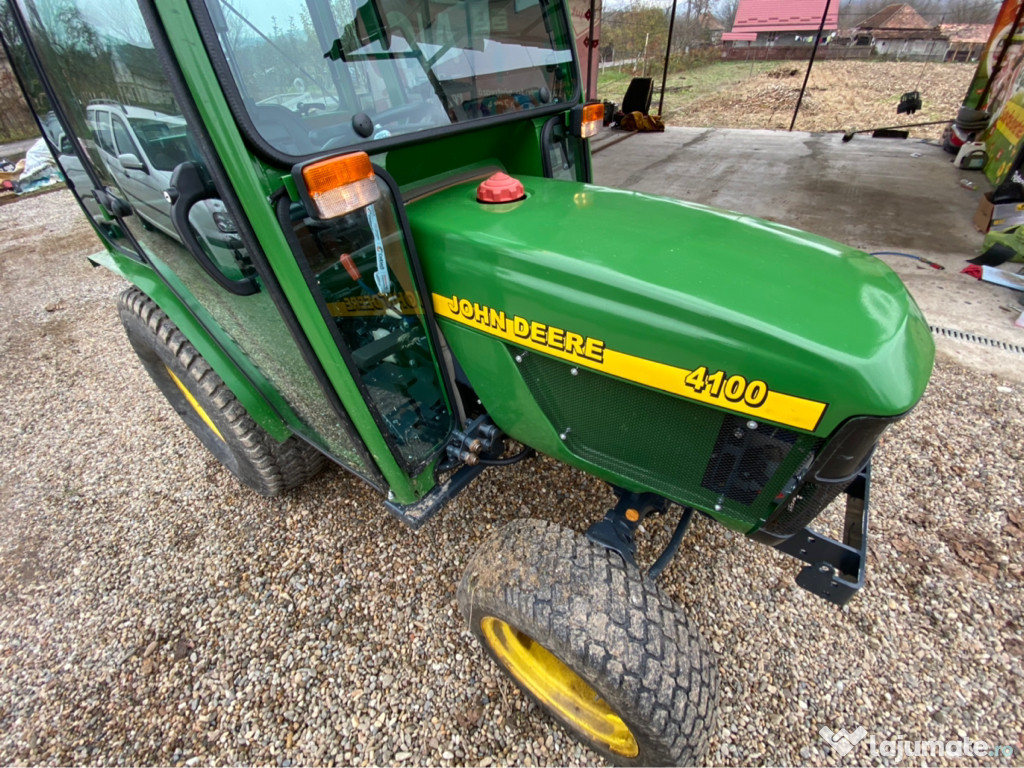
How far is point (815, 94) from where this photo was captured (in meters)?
14.5

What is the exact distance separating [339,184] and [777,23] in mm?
27592

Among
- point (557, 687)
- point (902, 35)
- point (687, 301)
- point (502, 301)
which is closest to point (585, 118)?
point (502, 301)

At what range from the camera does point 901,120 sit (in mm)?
10555

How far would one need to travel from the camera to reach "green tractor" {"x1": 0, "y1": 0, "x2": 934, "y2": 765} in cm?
104

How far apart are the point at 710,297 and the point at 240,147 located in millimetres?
1022

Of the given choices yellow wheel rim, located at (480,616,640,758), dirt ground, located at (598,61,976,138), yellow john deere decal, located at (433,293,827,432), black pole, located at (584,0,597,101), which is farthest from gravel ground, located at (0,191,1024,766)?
dirt ground, located at (598,61,976,138)

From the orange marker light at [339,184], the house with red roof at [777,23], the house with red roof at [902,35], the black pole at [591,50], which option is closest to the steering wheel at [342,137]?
the orange marker light at [339,184]

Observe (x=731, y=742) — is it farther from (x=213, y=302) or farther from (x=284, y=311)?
(x=213, y=302)

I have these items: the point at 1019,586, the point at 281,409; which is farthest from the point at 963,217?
the point at 281,409

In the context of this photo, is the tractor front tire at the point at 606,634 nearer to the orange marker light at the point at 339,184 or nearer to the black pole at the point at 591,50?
the orange marker light at the point at 339,184

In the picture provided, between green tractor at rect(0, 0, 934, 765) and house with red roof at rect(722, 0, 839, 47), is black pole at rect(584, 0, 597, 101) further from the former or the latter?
house with red roof at rect(722, 0, 839, 47)

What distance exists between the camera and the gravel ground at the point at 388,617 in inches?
61.5

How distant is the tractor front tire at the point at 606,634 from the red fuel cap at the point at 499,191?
921 millimetres

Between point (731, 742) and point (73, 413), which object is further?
point (73, 413)
